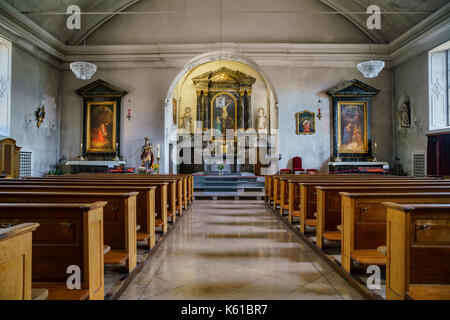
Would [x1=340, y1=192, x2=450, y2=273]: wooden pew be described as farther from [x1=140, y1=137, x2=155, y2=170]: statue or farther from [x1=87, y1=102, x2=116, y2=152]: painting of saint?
[x1=87, y1=102, x2=116, y2=152]: painting of saint

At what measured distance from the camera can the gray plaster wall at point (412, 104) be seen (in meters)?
10.1

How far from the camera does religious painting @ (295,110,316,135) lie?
12016 mm

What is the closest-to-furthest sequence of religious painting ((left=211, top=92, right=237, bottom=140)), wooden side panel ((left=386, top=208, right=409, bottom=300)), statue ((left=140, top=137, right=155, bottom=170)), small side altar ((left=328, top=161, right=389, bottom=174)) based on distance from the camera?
wooden side panel ((left=386, top=208, right=409, bottom=300)) → small side altar ((left=328, top=161, right=389, bottom=174)) → statue ((left=140, top=137, right=155, bottom=170)) → religious painting ((left=211, top=92, right=237, bottom=140))

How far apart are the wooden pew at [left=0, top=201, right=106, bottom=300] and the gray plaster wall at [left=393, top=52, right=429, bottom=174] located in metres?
11.0

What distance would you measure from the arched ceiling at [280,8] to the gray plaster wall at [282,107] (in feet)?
5.06

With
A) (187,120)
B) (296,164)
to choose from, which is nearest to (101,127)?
(187,120)

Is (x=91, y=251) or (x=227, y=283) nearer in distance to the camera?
(x=91, y=251)

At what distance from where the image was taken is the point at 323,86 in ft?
39.7

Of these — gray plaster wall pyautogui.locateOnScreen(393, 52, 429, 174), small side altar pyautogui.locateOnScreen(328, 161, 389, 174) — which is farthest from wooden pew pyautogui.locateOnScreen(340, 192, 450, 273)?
small side altar pyautogui.locateOnScreen(328, 161, 389, 174)

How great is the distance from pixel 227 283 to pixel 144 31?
12080 millimetres

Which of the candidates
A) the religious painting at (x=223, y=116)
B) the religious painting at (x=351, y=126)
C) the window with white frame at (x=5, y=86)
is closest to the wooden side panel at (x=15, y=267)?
the window with white frame at (x=5, y=86)

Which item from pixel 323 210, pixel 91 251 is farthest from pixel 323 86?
pixel 91 251

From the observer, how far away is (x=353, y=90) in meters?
11.9

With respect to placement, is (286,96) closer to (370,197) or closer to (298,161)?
(298,161)
